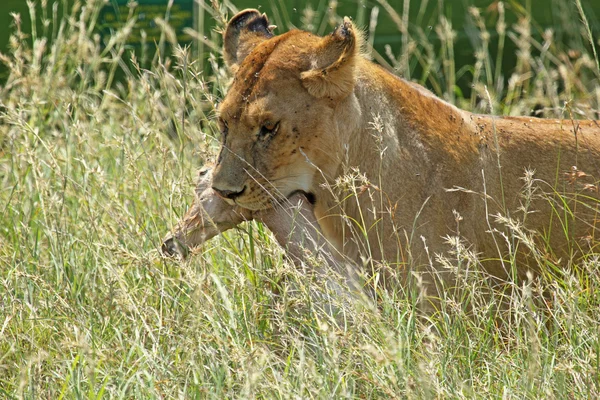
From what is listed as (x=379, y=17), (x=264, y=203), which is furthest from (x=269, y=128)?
(x=379, y=17)

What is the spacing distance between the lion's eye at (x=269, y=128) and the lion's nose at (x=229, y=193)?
0.23m

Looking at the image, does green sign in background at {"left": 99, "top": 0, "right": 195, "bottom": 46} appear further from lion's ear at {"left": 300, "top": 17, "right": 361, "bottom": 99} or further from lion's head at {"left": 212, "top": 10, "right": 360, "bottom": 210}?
lion's ear at {"left": 300, "top": 17, "right": 361, "bottom": 99}

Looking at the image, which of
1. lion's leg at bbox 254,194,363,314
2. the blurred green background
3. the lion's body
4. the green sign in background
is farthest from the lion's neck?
the green sign in background

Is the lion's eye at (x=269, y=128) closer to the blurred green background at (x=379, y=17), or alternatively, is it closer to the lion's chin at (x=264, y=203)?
the lion's chin at (x=264, y=203)

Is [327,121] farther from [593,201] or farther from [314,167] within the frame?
[593,201]

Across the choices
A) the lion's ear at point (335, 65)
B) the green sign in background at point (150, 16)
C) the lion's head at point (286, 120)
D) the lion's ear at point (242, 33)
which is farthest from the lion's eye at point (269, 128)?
the green sign in background at point (150, 16)

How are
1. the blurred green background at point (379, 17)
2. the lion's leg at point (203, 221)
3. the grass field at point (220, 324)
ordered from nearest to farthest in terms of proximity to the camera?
the grass field at point (220, 324)
the lion's leg at point (203, 221)
the blurred green background at point (379, 17)

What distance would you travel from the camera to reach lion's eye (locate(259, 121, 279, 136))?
151 inches

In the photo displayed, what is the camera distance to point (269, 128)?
151 inches

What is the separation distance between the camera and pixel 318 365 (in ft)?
10.9

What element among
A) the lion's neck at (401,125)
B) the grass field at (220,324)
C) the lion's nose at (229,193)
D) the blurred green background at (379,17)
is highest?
the lion's neck at (401,125)

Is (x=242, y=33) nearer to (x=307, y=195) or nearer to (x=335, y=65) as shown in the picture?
(x=335, y=65)

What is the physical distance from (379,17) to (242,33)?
3.34 m

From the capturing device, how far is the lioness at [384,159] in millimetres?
3820
